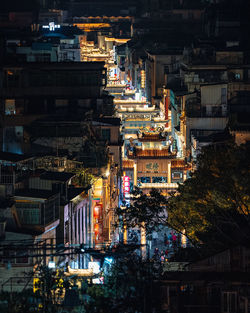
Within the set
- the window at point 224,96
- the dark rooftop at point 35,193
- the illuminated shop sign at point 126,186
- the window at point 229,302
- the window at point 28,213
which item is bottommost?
the window at point 229,302

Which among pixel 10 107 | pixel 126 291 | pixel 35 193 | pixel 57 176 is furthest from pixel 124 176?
pixel 126 291

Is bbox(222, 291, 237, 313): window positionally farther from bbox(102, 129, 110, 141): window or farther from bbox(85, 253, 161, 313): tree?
bbox(102, 129, 110, 141): window

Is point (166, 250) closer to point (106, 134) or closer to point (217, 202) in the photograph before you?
point (217, 202)

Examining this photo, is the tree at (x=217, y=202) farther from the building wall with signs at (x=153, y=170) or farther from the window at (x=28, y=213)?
the building wall with signs at (x=153, y=170)

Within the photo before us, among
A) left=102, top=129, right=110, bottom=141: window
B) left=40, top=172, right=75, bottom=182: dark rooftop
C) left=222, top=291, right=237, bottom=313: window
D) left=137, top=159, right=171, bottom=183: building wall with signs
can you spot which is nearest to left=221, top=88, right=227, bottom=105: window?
left=137, top=159, right=171, bottom=183: building wall with signs

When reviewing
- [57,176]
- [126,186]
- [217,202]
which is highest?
[126,186]

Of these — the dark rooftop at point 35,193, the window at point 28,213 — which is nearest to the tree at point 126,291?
the window at point 28,213
